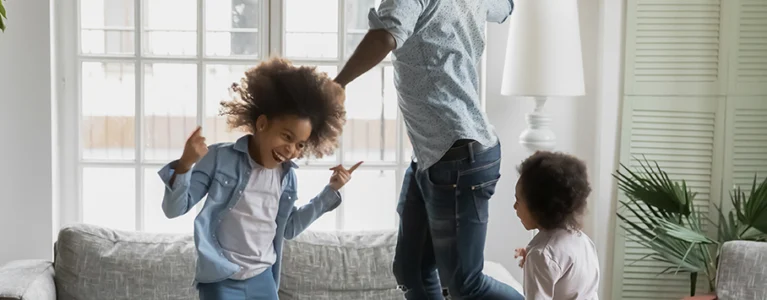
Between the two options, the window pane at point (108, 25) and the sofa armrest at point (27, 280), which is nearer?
the sofa armrest at point (27, 280)

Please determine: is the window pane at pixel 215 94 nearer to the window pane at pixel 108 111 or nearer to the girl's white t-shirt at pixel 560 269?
the window pane at pixel 108 111

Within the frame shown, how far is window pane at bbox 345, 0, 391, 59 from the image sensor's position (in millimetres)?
3822

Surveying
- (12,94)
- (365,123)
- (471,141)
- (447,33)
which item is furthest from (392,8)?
(12,94)

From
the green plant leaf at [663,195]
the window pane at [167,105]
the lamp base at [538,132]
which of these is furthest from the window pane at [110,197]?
the green plant leaf at [663,195]

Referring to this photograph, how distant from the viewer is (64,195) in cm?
383

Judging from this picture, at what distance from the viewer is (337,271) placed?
3.50 m

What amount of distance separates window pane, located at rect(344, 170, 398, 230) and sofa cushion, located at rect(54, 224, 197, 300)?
73 cm

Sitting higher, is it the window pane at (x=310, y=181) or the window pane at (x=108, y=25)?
the window pane at (x=108, y=25)

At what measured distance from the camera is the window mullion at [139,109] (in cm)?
376

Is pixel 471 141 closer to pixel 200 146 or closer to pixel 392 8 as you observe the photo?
pixel 392 8

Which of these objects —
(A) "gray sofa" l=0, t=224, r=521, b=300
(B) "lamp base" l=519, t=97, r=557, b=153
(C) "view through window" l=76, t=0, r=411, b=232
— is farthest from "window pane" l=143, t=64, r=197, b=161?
(B) "lamp base" l=519, t=97, r=557, b=153

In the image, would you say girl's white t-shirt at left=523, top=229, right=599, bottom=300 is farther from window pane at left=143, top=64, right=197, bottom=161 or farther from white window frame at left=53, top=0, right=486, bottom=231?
window pane at left=143, top=64, right=197, bottom=161

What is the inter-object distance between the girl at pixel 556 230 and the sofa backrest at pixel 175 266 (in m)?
1.12

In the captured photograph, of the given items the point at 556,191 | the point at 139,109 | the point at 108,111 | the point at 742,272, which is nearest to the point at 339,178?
the point at 556,191
